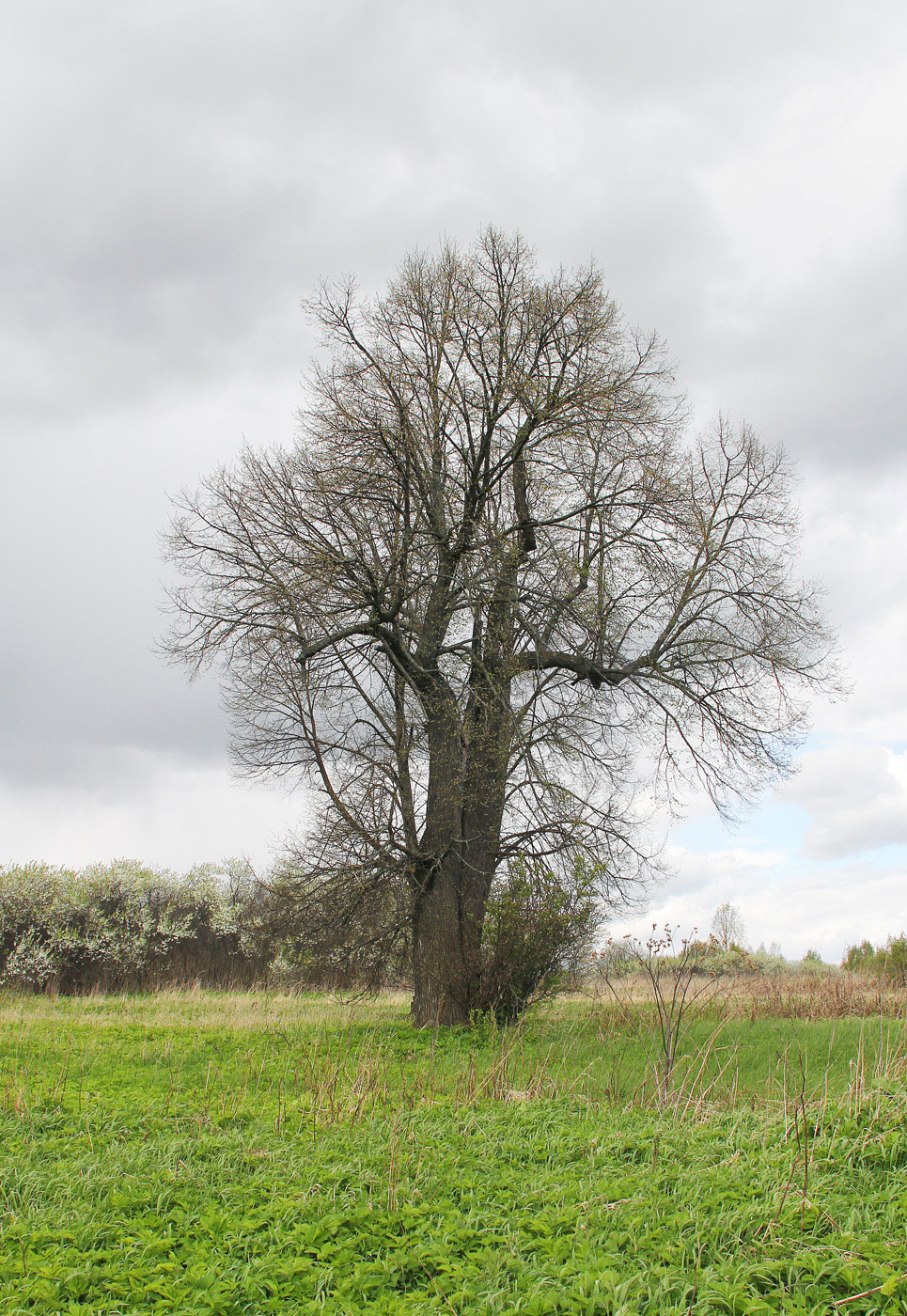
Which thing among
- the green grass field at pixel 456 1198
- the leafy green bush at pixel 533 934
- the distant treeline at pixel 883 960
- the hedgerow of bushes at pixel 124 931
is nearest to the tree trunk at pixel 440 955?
the leafy green bush at pixel 533 934

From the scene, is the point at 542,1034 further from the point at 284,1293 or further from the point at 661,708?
the point at 284,1293

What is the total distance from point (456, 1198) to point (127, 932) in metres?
19.2

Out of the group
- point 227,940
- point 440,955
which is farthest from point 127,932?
point 440,955

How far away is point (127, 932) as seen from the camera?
2136 centimetres

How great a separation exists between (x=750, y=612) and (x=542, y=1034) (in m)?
7.28

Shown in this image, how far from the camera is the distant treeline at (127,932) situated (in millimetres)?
19750

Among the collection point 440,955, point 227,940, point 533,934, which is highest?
point 533,934

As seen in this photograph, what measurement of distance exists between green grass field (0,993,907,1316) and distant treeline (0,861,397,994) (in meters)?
10.7

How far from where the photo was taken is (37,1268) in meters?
3.70

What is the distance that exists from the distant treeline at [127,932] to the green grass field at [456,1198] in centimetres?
1070

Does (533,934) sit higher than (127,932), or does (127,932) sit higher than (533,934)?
(533,934)

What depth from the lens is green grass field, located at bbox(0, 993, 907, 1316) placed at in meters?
3.38

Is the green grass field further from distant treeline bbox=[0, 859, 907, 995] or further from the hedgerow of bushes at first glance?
the hedgerow of bushes

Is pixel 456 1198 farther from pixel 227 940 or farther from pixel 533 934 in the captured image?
pixel 227 940
